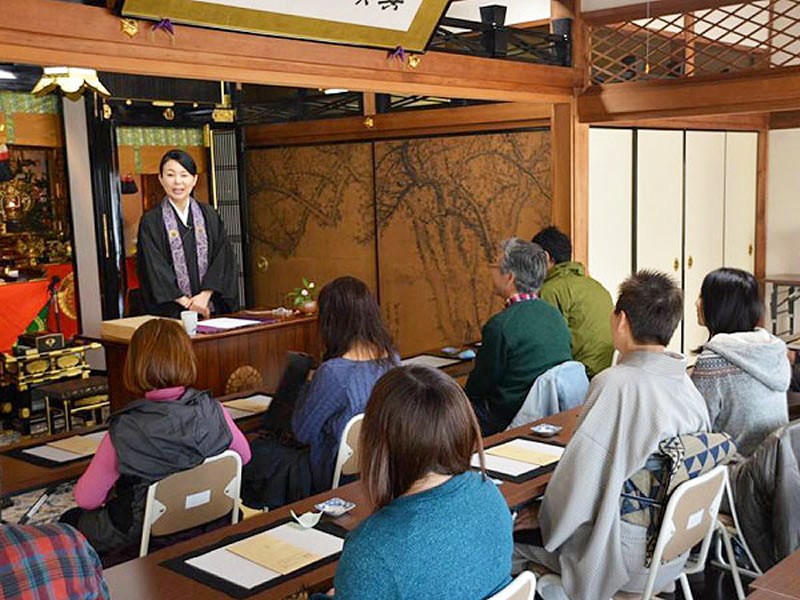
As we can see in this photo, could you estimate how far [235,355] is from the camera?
462 cm

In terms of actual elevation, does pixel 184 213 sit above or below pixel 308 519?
above

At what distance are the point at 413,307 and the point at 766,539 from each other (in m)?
4.05

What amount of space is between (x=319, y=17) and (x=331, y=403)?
5.63ft

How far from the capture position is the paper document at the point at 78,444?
2914 mm

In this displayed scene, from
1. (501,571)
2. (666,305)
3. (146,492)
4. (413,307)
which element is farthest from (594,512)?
(413,307)

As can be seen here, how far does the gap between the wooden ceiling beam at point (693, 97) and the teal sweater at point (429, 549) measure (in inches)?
162

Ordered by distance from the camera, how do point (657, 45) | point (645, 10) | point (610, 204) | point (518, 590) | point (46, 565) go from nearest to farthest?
point (46, 565) < point (518, 590) < point (645, 10) < point (610, 204) < point (657, 45)

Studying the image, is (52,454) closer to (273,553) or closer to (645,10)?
(273,553)

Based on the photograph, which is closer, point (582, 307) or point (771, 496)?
point (771, 496)

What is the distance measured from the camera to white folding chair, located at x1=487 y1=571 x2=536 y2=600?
159cm

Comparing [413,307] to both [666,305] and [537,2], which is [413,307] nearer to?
[537,2]

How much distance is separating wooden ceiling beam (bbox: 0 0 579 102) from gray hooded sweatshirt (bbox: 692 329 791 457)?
205cm

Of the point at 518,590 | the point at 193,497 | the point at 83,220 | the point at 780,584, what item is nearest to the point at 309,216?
the point at 83,220

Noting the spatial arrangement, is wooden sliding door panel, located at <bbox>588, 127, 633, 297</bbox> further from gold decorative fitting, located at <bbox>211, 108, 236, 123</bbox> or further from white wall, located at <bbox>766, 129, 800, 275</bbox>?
gold decorative fitting, located at <bbox>211, 108, 236, 123</bbox>
